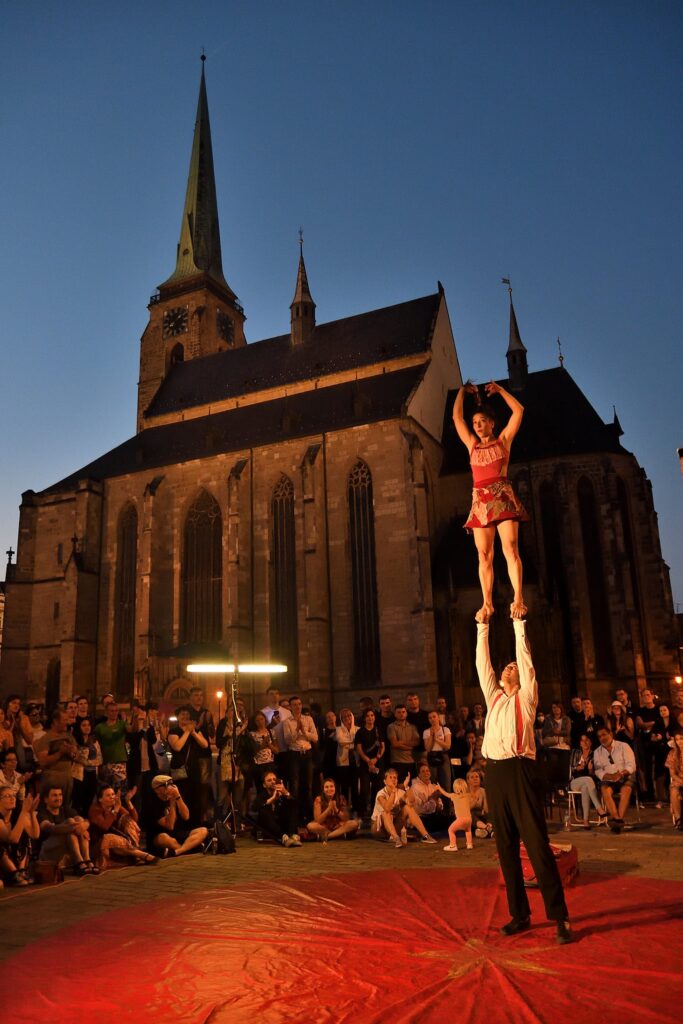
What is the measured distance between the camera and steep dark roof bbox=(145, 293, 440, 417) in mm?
33844

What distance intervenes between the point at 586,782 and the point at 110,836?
6775 millimetres

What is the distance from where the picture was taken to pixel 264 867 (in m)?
8.84

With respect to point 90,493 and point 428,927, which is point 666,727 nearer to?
point 428,927

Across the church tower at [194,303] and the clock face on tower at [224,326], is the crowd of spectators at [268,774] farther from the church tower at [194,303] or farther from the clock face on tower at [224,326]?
the clock face on tower at [224,326]

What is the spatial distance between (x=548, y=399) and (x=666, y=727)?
2178cm

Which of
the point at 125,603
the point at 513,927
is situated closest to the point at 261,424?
the point at 125,603

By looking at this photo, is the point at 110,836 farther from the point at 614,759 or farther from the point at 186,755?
the point at 614,759

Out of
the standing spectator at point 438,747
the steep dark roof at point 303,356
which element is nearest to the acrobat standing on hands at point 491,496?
the standing spectator at point 438,747

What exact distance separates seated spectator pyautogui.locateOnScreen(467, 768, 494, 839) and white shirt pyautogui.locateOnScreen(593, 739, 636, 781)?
6.02 feet

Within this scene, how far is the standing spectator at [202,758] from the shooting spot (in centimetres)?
1089

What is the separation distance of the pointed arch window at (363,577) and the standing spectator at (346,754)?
1450cm

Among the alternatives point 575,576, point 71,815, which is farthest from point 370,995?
point 575,576

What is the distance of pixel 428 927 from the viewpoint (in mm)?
5641

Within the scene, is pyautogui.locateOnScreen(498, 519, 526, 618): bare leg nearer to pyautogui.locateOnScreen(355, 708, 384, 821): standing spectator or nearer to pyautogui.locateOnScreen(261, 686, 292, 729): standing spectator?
A: pyautogui.locateOnScreen(355, 708, 384, 821): standing spectator
